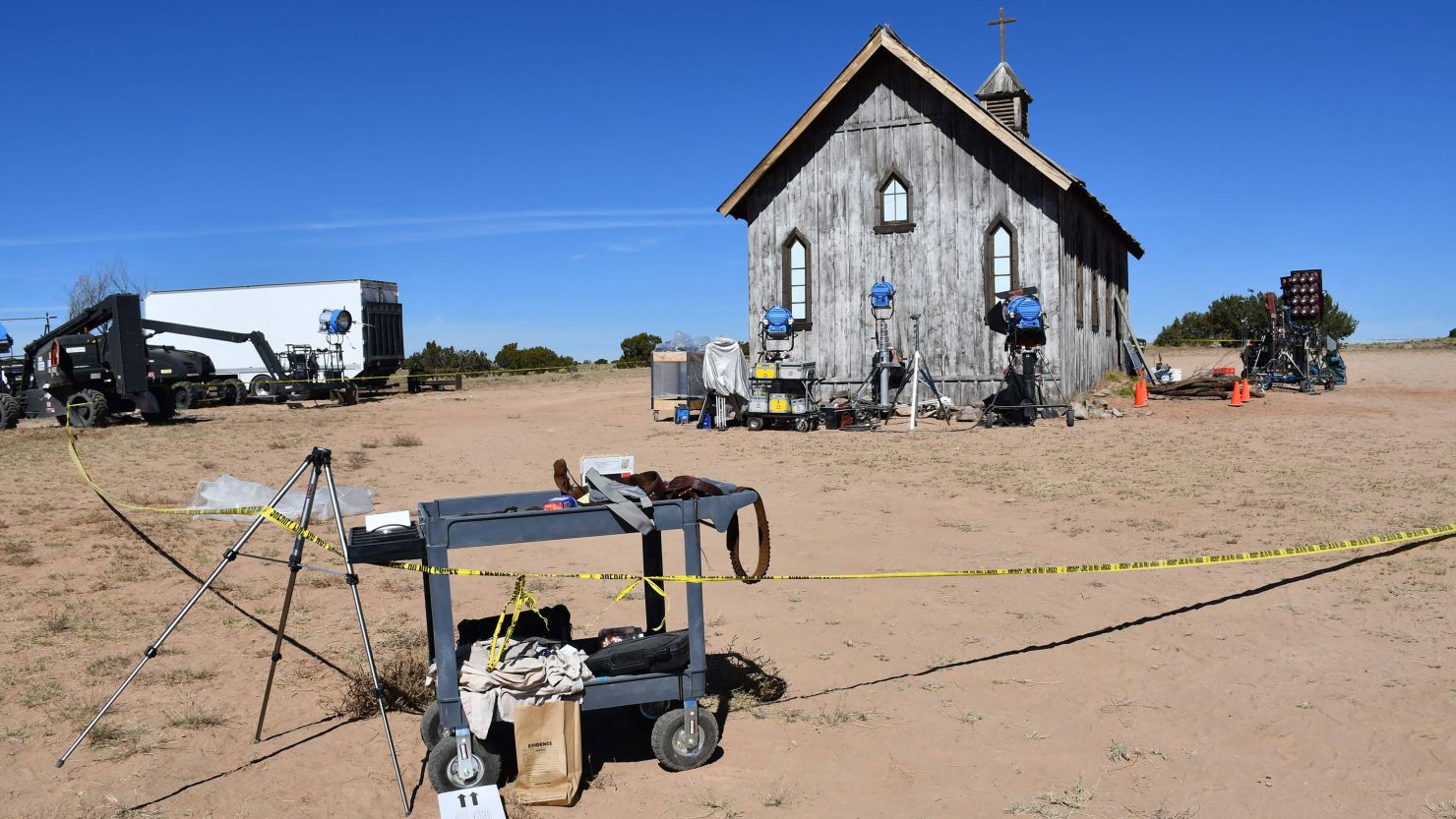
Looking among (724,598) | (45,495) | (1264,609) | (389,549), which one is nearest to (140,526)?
(45,495)

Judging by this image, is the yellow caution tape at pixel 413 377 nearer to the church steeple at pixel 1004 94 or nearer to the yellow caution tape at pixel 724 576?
the church steeple at pixel 1004 94

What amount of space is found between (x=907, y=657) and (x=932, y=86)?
17960mm

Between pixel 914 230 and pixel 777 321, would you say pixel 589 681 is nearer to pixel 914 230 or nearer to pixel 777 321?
pixel 777 321

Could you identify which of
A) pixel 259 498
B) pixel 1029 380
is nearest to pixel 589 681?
pixel 259 498

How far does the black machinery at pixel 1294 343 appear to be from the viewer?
29.8 m

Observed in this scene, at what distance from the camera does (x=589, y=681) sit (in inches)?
197

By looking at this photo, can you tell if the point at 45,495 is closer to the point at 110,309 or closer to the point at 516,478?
the point at 516,478

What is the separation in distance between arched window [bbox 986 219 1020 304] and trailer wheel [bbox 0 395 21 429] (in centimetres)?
2160

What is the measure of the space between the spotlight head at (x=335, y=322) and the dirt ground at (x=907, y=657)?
69.5 feet

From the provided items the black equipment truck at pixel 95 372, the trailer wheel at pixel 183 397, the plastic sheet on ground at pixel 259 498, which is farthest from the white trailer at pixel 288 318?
the plastic sheet on ground at pixel 259 498

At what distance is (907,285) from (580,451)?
28.9 ft

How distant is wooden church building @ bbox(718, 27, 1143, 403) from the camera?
2220cm

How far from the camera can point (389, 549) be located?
5.03 meters

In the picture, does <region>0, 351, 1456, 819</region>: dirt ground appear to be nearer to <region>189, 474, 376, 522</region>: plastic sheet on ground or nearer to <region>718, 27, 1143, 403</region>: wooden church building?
<region>189, 474, 376, 522</region>: plastic sheet on ground
